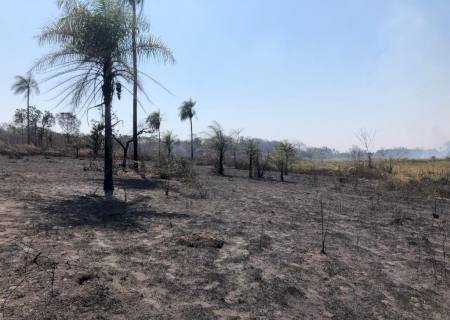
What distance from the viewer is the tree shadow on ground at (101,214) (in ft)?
24.4

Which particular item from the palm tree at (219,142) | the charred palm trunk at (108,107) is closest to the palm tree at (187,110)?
the palm tree at (219,142)

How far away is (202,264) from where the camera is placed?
5.68 m

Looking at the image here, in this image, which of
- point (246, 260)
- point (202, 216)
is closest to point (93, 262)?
point (246, 260)

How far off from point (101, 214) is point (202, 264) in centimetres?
370

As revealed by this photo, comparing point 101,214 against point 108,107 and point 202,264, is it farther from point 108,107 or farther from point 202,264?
point 108,107

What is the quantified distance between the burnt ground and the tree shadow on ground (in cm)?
2

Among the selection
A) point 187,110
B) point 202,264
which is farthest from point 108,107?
point 187,110

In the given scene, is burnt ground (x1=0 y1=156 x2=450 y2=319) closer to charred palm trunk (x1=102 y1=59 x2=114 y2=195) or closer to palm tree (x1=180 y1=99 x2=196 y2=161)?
charred palm trunk (x1=102 y1=59 x2=114 y2=195)

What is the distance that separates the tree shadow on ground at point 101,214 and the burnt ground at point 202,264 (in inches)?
0.9

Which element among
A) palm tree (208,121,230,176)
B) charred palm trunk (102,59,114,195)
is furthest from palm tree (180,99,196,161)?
charred palm trunk (102,59,114,195)

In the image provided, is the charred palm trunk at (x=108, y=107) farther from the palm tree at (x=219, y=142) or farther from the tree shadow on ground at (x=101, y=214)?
the palm tree at (x=219, y=142)

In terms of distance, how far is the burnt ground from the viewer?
422 centimetres

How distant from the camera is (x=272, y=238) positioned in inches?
303

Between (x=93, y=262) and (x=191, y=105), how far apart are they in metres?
50.9
